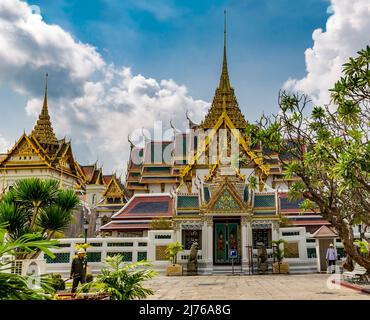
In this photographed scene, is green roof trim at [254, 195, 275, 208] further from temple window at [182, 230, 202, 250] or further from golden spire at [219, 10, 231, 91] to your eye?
golden spire at [219, 10, 231, 91]

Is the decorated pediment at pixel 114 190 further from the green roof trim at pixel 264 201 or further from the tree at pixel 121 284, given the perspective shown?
the tree at pixel 121 284

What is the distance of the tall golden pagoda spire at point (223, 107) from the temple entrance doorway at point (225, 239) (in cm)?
1878

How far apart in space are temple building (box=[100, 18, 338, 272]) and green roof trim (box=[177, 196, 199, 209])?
0.05 meters

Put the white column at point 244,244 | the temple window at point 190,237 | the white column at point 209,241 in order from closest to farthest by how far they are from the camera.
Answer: the white column at point 244,244 → the white column at point 209,241 → the temple window at point 190,237

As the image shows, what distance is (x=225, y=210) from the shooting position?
2108 cm

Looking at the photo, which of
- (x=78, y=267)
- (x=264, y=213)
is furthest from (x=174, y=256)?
(x=78, y=267)

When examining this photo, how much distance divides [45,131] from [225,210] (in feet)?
148

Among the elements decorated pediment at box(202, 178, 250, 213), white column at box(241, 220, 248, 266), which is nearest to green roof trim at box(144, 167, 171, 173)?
decorated pediment at box(202, 178, 250, 213)

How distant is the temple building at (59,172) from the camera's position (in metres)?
43.3

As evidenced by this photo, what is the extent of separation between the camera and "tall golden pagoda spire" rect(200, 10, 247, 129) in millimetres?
40344

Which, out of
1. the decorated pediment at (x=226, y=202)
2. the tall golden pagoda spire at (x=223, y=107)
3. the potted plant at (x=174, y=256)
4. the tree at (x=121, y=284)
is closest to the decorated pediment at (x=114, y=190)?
the tall golden pagoda spire at (x=223, y=107)

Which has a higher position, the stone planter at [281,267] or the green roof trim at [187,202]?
the green roof trim at [187,202]

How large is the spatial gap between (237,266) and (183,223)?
3437mm

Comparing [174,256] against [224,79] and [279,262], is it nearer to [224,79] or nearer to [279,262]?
[279,262]
